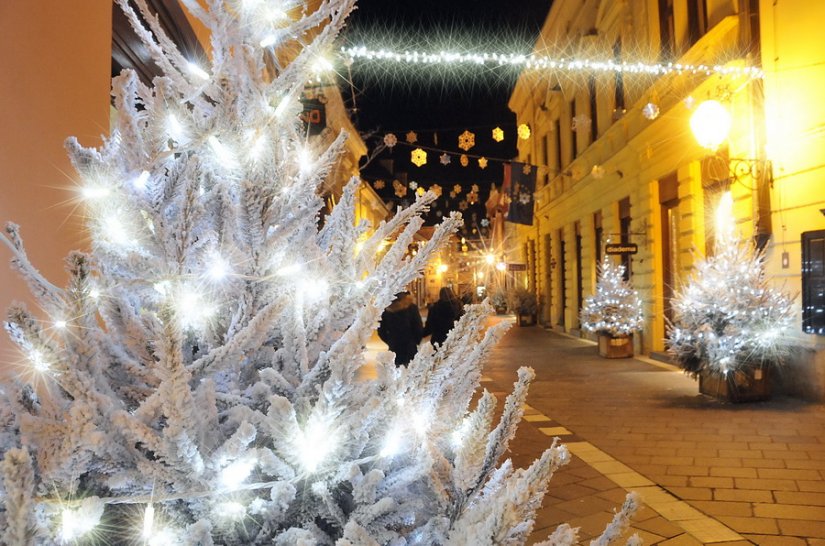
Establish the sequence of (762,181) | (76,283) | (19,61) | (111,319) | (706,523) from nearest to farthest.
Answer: (76,283)
(111,319)
(19,61)
(706,523)
(762,181)

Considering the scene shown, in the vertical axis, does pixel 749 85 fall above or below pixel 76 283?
above

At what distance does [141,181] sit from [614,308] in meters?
13.8

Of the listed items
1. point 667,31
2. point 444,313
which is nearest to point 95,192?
point 444,313

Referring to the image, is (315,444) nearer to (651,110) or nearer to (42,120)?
(42,120)

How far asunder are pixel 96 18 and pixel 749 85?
9816 mm

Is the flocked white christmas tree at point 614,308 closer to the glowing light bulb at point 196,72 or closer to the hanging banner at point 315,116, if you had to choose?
the hanging banner at point 315,116

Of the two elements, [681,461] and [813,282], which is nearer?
[681,461]

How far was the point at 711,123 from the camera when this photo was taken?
9688 millimetres

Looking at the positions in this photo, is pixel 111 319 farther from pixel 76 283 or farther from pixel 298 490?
pixel 298 490

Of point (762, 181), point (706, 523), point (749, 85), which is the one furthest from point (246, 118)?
point (749, 85)

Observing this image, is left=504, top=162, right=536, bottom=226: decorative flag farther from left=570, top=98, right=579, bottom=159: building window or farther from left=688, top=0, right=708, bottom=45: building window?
left=688, top=0, right=708, bottom=45: building window

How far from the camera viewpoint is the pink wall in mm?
3234

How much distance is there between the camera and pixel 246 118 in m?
1.54

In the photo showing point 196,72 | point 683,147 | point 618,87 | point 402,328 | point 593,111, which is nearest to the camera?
point 196,72
